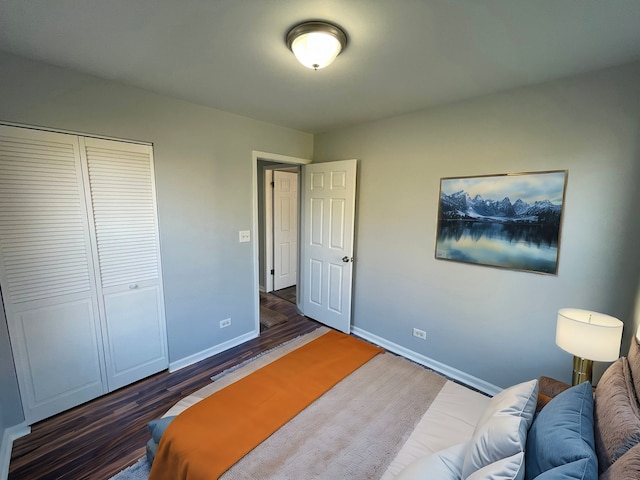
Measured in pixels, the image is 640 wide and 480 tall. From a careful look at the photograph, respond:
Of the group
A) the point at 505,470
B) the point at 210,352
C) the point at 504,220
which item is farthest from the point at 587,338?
the point at 210,352

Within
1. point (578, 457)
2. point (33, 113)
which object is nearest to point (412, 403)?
point (578, 457)

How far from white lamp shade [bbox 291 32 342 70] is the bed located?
71.7 inches

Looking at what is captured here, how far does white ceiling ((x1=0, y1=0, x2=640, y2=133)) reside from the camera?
1222mm

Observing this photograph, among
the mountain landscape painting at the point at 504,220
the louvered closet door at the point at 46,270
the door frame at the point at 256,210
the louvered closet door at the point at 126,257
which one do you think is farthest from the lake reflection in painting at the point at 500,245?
the louvered closet door at the point at 46,270

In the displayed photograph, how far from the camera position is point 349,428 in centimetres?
130

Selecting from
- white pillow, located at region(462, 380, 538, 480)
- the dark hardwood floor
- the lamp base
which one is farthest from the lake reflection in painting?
the dark hardwood floor

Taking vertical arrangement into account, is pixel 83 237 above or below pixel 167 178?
below

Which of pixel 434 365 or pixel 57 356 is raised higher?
pixel 57 356

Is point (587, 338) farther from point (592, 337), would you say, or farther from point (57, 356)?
point (57, 356)

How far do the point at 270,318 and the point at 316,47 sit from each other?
3161mm

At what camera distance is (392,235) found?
283 cm

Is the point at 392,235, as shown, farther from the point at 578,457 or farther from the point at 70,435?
the point at 70,435

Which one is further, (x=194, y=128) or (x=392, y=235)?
(x=392, y=235)

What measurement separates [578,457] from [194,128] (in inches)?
119
